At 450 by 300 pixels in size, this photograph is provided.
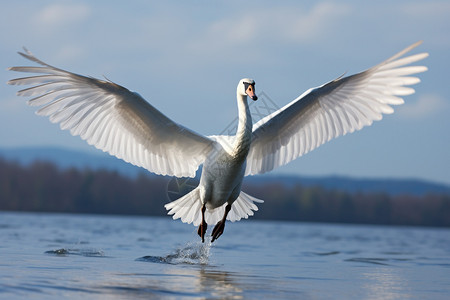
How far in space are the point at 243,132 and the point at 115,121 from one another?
7.54 feet

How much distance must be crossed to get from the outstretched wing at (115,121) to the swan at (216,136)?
0.05 ft

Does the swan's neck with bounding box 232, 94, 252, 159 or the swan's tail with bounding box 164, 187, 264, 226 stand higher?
the swan's neck with bounding box 232, 94, 252, 159

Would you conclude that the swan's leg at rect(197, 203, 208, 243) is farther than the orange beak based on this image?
Yes

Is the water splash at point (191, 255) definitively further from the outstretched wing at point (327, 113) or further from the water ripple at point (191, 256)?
the outstretched wing at point (327, 113)

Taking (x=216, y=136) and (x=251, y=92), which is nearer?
(x=251, y=92)

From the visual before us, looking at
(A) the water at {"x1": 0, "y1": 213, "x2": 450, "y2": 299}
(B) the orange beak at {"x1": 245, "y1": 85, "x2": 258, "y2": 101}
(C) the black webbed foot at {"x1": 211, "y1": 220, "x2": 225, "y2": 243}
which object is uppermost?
(B) the orange beak at {"x1": 245, "y1": 85, "x2": 258, "y2": 101}

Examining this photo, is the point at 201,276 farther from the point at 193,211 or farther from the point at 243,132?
the point at 193,211

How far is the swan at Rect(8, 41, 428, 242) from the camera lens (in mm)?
12828

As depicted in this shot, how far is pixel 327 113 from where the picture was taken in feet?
47.7

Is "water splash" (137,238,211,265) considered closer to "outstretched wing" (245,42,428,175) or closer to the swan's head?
"outstretched wing" (245,42,428,175)

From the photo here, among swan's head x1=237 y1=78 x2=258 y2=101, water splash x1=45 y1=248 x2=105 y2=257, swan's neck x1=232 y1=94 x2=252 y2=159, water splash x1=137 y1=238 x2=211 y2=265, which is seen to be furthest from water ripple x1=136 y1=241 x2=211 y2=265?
swan's head x1=237 y1=78 x2=258 y2=101

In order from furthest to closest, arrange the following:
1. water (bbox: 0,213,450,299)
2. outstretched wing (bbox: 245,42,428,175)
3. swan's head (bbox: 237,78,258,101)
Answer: outstretched wing (bbox: 245,42,428,175) → swan's head (bbox: 237,78,258,101) → water (bbox: 0,213,450,299)

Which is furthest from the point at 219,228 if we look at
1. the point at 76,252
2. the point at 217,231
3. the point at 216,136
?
the point at 76,252

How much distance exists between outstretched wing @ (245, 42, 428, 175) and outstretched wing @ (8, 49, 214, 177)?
1.37 metres
